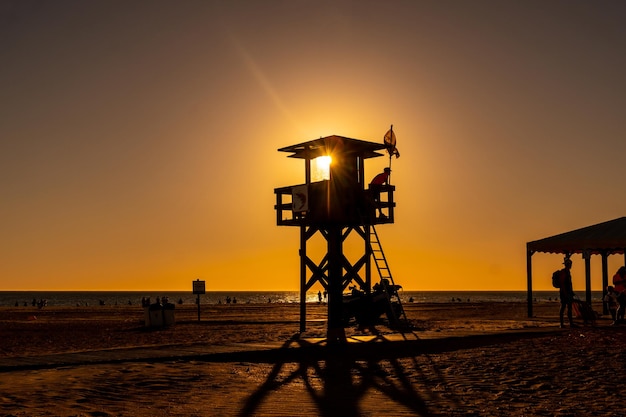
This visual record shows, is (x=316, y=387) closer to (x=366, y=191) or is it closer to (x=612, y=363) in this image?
(x=612, y=363)

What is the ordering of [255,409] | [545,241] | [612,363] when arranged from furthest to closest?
1. [545,241]
2. [612,363]
3. [255,409]

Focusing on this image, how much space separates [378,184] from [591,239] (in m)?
9.63

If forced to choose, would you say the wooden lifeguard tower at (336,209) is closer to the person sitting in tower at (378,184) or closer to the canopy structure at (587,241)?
the person sitting in tower at (378,184)

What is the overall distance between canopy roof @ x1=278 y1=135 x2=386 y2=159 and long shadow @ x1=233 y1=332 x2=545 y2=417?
24.4 ft

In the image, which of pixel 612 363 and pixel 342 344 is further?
pixel 342 344

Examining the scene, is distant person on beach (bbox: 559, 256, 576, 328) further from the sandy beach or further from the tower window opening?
the tower window opening

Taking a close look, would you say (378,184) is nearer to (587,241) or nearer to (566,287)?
(566,287)

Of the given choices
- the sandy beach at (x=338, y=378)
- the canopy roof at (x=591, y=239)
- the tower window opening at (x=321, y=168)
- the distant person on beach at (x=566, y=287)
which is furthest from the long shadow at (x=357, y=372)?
the canopy roof at (x=591, y=239)

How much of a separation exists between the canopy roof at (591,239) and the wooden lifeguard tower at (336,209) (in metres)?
9.04

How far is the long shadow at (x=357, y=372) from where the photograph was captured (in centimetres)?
1107

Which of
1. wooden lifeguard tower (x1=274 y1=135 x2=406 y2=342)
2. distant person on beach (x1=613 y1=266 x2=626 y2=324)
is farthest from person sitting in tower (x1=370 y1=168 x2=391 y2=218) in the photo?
distant person on beach (x1=613 y1=266 x2=626 y2=324)

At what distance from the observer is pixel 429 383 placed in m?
12.8

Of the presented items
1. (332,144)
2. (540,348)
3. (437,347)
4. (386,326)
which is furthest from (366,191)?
(540,348)

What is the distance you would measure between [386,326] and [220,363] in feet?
37.8
